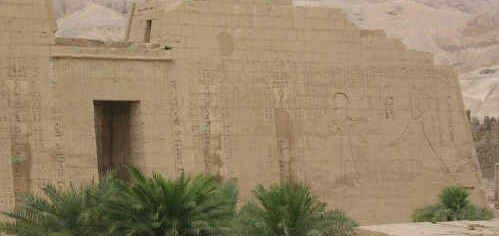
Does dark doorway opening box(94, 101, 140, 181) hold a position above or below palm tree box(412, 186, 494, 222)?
above

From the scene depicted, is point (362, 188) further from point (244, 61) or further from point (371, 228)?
point (371, 228)

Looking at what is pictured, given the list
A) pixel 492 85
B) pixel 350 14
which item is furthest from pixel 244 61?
Answer: pixel 350 14

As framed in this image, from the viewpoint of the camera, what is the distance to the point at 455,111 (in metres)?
21.4

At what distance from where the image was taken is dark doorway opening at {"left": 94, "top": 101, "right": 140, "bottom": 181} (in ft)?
60.9

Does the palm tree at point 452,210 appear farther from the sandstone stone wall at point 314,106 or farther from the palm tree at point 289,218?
the palm tree at point 289,218

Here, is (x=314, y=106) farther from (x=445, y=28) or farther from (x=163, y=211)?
(x=445, y=28)

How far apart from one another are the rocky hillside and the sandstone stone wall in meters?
33.1

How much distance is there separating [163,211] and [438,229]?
3.73 metres

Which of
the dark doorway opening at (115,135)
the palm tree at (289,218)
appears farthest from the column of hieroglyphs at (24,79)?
the palm tree at (289,218)

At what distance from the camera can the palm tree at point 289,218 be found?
526 inches

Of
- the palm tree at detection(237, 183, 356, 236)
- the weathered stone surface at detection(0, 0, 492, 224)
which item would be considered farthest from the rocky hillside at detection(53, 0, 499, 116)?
the palm tree at detection(237, 183, 356, 236)

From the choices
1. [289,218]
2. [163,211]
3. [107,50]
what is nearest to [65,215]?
[163,211]

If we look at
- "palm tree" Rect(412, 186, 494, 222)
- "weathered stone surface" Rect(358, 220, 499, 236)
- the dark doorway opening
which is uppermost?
the dark doorway opening

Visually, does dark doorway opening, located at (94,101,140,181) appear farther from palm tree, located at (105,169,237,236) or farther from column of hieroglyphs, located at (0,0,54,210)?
palm tree, located at (105,169,237,236)
